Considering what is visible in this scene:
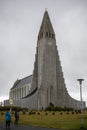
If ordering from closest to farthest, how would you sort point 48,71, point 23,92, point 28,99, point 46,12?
point 28,99 → point 48,71 → point 46,12 → point 23,92

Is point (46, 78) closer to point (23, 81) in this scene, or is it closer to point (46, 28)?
point (46, 28)

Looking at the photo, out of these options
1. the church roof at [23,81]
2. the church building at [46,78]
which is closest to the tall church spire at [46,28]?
the church building at [46,78]

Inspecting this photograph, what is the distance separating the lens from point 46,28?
120 m

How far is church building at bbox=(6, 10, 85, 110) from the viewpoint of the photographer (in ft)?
360

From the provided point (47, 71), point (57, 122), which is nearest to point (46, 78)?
point (47, 71)

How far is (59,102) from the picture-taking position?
115 meters

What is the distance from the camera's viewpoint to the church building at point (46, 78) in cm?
10980

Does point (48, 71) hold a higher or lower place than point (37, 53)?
lower

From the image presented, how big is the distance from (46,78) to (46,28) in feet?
71.2

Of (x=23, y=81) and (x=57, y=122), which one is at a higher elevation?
(x=23, y=81)

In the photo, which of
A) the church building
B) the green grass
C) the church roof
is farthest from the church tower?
the green grass

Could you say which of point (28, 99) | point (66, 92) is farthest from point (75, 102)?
point (28, 99)

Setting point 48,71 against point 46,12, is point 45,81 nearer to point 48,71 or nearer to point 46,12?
point 48,71

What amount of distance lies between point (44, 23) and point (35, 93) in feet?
101
